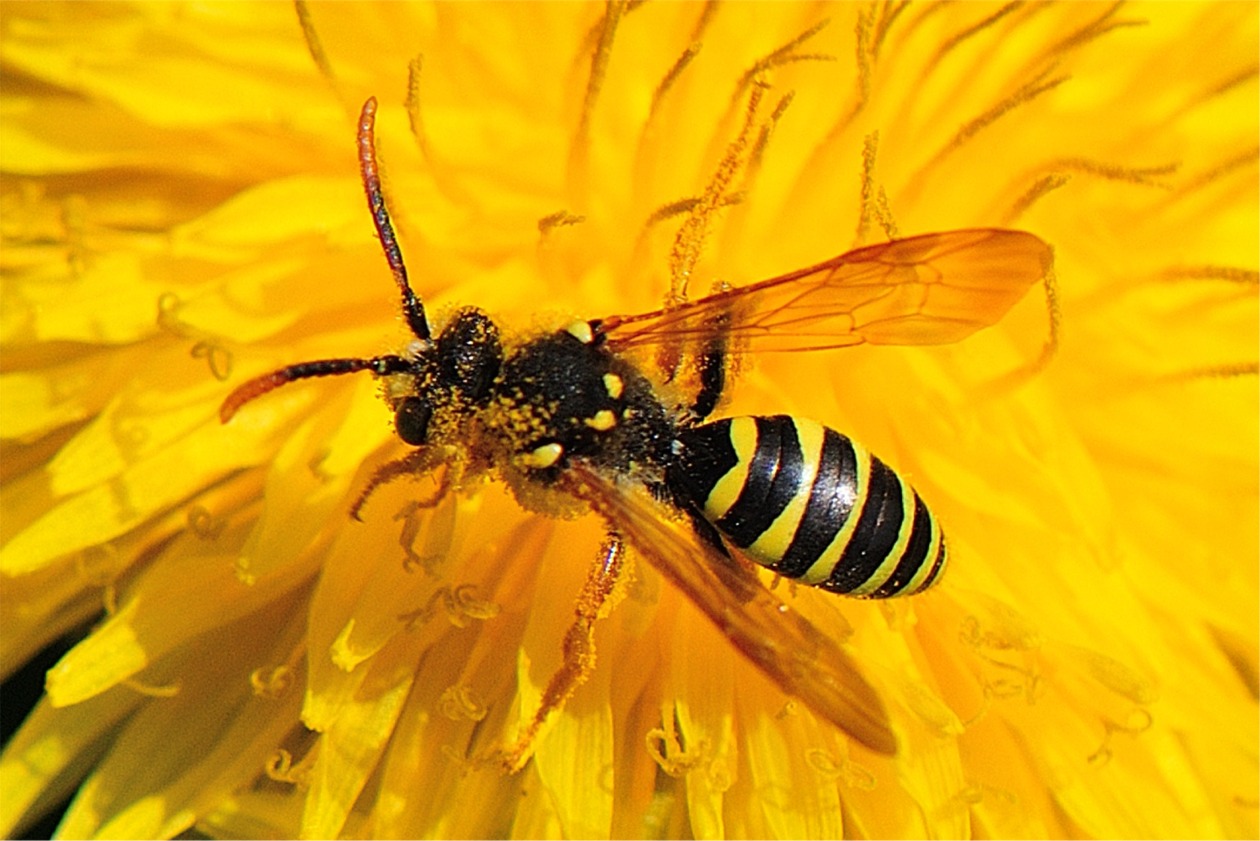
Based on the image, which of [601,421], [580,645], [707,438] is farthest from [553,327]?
[580,645]

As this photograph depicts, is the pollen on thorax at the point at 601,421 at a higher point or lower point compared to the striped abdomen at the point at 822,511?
higher

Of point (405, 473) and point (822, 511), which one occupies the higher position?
point (405, 473)

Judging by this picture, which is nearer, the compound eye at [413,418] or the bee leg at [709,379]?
the compound eye at [413,418]

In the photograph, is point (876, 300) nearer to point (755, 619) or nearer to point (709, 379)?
point (709, 379)

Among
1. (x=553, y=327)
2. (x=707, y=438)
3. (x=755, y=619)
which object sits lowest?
(x=755, y=619)

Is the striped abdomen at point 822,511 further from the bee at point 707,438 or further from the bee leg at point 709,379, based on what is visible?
the bee leg at point 709,379

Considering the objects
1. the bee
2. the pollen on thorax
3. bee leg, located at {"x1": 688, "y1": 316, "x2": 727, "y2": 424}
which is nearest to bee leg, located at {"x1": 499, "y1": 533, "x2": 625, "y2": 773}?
the bee

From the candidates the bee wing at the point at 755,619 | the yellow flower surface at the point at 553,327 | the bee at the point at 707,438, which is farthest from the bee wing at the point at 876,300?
the bee wing at the point at 755,619
